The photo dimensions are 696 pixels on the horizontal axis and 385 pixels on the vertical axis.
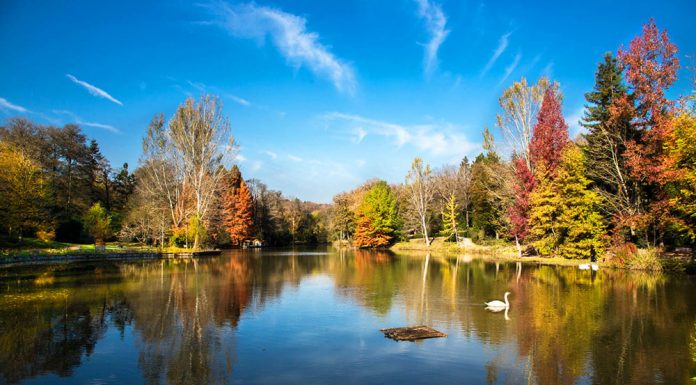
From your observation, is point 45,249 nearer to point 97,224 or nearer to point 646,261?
point 97,224

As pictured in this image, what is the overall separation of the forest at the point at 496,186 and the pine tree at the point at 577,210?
A: 107 mm

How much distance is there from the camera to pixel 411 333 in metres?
11.6

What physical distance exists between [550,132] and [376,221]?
102 ft

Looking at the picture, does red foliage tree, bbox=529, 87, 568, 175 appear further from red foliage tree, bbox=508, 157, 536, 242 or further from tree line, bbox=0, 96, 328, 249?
tree line, bbox=0, 96, 328, 249

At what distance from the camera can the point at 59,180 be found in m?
50.5

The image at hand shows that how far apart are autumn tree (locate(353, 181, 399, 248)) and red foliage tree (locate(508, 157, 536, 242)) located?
88.0 feet

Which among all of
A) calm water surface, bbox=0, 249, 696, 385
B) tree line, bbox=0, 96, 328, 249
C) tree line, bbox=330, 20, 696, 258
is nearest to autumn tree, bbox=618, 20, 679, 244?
tree line, bbox=330, 20, 696, 258

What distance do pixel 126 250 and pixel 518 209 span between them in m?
34.9

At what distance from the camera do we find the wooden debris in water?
37.1 feet

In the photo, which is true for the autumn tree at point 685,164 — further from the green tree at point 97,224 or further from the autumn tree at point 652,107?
the green tree at point 97,224

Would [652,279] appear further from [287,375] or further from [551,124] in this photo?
[287,375]

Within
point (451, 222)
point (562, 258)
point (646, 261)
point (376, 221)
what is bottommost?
point (562, 258)

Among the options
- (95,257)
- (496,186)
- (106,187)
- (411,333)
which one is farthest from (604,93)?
(106,187)

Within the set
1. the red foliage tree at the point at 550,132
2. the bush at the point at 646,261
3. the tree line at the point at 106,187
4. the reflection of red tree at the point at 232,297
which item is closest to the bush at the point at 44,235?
the tree line at the point at 106,187
